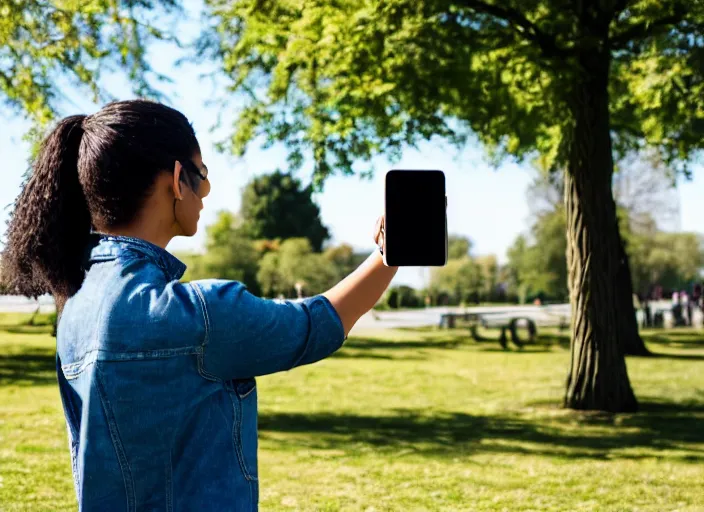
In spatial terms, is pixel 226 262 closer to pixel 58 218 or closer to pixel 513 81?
pixel 513 81

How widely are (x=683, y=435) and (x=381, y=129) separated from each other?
5.81 meters

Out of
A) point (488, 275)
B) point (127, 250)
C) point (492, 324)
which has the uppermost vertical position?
point (488, 275)

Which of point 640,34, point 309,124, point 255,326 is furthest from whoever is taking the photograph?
point 309,124

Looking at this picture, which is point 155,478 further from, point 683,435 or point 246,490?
point 683,435

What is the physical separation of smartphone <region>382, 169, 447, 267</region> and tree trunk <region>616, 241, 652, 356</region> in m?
20.3

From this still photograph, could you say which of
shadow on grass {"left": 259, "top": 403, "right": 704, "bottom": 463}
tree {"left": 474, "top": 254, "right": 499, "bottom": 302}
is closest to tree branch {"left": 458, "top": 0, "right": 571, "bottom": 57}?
shadow on grass {"left": 259, "top": 403, "right": 704, "bottom": 463}

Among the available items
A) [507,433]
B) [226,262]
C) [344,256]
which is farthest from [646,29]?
[344,256]

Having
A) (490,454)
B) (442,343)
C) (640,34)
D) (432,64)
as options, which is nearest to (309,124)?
(432,64)

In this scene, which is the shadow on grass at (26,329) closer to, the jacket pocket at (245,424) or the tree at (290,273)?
the tree at (290,273)

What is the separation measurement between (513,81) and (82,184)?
12.0 m

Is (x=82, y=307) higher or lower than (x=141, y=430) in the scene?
higher

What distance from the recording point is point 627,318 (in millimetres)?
21875

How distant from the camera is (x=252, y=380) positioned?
2.00 m

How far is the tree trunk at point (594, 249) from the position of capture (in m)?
11.6
